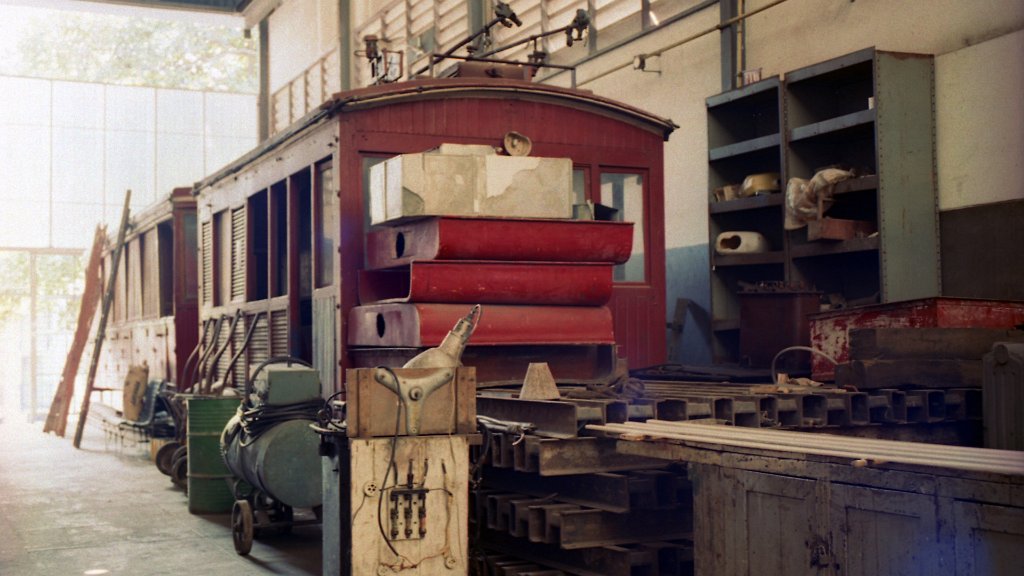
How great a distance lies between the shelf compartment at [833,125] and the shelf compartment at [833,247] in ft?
2.88

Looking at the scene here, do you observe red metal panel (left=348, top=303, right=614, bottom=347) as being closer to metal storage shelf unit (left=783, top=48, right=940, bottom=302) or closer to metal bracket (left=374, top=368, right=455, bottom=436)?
metal bracket (left=374, top=368, right=455, bottom=436)

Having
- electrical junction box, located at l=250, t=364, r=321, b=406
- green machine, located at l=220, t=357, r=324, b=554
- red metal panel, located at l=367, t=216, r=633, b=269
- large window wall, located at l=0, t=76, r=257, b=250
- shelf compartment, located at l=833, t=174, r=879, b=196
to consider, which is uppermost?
large window wall, located at l=0, t=76, r=257, b=250

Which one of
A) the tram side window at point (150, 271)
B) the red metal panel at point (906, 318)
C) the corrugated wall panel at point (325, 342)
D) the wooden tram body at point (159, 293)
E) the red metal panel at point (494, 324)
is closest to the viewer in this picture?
the red metal panel at point (906, 318)

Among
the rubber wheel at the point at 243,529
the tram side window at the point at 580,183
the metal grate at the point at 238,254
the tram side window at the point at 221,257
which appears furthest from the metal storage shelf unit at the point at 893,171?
the tram side window at the point at 221,257

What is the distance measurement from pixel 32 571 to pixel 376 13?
12150 mm

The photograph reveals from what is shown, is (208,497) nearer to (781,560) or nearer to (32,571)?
(32,571)

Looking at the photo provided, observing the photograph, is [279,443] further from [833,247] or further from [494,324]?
[833,247]

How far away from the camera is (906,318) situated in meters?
6.88

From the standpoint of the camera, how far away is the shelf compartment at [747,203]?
30.5ft

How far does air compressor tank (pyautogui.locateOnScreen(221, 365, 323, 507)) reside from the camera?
7.57 m

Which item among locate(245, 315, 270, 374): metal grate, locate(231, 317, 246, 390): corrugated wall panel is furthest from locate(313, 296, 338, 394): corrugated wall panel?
locate(231, 317, 246, 390): corrugated wall panel

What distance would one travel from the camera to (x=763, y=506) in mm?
4395

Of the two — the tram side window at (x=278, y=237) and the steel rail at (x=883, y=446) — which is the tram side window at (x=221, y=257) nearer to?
the tram side window at (x=278, y=237)

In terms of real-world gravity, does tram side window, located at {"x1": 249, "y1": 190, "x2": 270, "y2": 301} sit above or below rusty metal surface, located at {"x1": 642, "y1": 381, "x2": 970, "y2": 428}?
above
